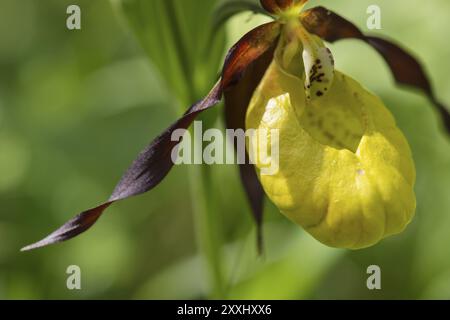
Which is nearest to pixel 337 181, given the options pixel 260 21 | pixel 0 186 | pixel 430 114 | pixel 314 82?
pixel 314 82

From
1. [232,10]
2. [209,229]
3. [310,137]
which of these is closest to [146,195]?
[209,229]

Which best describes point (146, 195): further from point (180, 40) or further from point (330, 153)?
point (330, 153)

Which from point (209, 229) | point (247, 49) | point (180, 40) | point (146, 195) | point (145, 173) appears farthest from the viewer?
point (146, 195)

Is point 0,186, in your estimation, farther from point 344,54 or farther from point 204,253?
point 344,54

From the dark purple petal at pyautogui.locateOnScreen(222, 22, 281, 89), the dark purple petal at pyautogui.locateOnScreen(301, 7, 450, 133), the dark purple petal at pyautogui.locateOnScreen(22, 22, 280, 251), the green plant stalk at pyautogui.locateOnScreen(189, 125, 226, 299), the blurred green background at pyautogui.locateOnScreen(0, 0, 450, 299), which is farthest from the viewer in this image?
the blurred green background at pyautogui.locateOnScreen(0, 0, 450, 299)

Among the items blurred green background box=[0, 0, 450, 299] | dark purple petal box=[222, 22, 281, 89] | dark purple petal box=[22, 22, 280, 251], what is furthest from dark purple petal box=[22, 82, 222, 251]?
blurred green background box=[0, 0, 450, 299]

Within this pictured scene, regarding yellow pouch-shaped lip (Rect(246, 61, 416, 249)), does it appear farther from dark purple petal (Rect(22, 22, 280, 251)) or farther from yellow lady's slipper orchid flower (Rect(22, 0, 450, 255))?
dark purple petal (Rect(22, 22, 280, 251))

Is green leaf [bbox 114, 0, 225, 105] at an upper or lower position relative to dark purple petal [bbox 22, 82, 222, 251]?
upper
